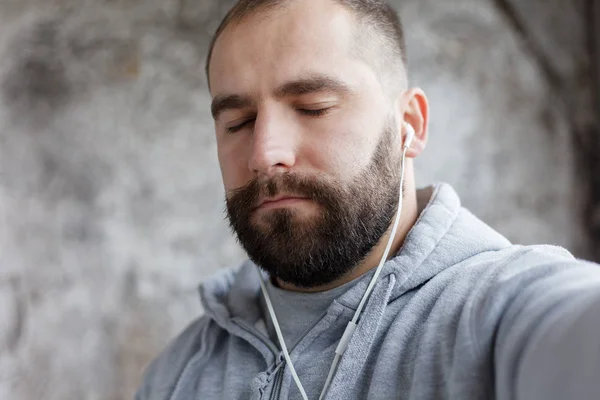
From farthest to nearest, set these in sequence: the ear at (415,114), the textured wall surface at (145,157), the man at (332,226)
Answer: the textured wall surface at (145,157)
the ear at (415,114)
the man at (332,226)

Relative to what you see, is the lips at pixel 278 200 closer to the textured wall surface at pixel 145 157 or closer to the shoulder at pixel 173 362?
the shoulder at pixel 173 362

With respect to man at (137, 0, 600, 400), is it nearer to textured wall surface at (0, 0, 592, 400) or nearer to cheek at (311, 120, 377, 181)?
cheek at (311, 120, 377, 181)

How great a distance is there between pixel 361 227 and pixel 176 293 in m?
0.82

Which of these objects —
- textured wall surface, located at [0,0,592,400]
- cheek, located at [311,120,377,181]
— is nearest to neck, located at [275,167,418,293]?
cheek, located at [311,120,377,181]

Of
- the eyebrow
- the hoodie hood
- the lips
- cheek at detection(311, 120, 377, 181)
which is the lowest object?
the hoodie hood

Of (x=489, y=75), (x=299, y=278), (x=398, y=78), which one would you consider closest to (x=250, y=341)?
(x=299, y=278)

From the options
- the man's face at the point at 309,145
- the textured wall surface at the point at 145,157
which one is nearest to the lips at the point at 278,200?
the man's face at the point at 309,145

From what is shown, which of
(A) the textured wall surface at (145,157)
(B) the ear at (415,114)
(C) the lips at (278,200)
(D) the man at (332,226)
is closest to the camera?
(D) the man at (332,226)

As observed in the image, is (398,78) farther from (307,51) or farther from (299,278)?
(299,278)

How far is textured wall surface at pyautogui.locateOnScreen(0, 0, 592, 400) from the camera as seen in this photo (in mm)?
1409

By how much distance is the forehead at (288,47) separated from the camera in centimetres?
92

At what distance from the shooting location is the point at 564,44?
1.72m

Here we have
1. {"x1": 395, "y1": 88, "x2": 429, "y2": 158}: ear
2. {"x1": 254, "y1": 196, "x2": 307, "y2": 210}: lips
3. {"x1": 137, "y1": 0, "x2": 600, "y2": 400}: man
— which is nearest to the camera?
{"x1": 137, "y1": 0, "x2": 600, "y2": 400}: man

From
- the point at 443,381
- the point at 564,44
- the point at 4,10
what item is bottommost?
the point at 443,381
